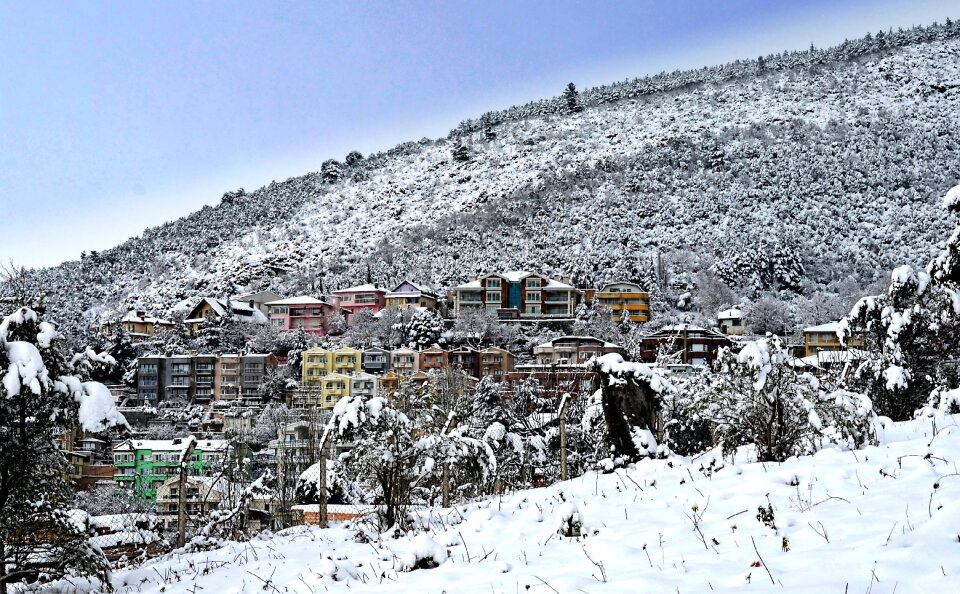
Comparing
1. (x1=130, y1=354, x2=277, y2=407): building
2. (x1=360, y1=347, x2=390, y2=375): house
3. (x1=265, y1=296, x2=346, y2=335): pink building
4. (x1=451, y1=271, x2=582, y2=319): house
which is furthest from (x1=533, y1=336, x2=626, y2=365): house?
(x1=265, y1=296, x2=346, y2=335): pink building

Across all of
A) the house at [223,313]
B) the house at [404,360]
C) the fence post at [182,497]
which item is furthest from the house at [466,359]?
the fence post at [182,497]

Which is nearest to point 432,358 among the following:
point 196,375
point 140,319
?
→ point 196,375

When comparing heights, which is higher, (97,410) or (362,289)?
(362,289)

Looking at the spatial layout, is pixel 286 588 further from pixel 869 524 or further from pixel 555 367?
pixel 555 367

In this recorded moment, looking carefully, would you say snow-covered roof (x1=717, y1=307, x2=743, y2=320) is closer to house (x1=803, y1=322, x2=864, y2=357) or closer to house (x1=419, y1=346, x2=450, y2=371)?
house (x1=803, y1=322, x2=864, y2=357)

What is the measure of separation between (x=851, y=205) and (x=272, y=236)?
84557mm

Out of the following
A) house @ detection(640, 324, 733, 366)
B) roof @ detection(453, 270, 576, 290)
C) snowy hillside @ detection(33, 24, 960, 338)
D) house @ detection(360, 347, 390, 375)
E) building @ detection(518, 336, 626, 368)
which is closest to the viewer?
building @ detection(518, 336, 626, 368)

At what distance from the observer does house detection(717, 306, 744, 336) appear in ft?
226

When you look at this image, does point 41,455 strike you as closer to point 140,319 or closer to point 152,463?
point 152,463

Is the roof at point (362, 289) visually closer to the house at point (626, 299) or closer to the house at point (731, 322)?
the house at point (626, 299)

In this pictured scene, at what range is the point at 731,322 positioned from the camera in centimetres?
7006

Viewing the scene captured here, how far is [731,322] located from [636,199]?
45898mm

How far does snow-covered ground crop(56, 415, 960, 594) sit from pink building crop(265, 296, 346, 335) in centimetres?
7390

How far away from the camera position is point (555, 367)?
54562 mm
